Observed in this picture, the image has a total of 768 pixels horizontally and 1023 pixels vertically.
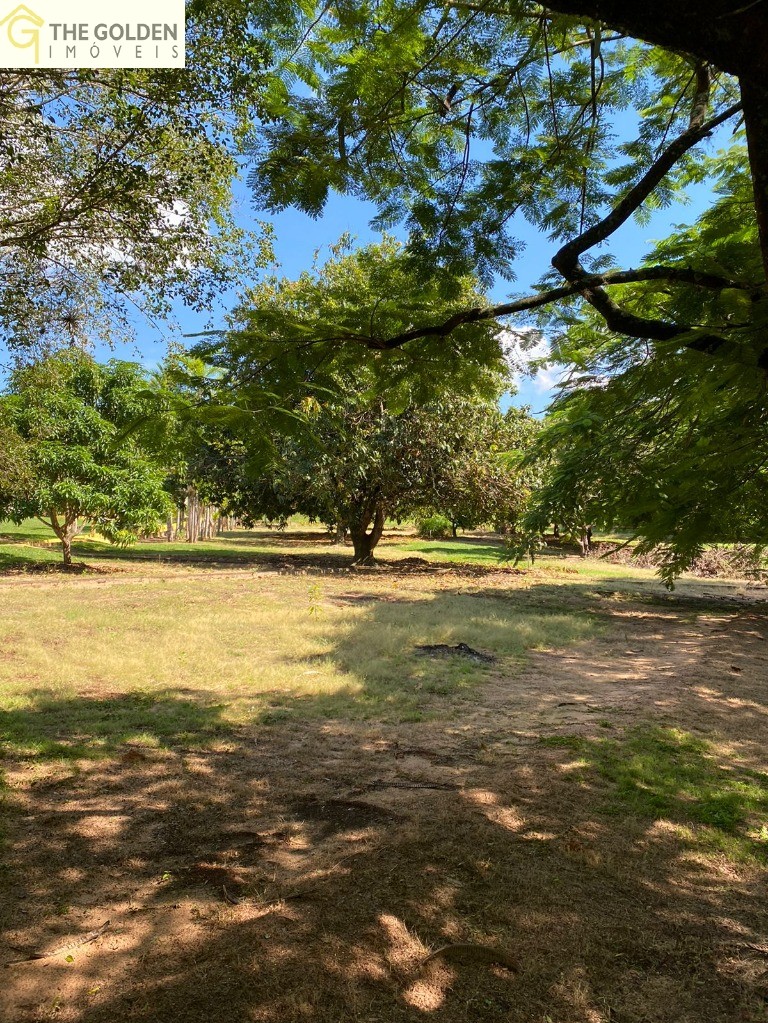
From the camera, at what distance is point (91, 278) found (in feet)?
22.8

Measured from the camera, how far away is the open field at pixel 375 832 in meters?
2.17

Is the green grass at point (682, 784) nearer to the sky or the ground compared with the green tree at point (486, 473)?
nearer to the ground

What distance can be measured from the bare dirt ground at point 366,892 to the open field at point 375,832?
1 centimetres

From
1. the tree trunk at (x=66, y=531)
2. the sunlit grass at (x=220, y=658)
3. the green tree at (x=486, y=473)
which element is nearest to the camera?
the sunlit grass at (x=220, y=658)

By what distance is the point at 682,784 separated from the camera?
401 centimetres

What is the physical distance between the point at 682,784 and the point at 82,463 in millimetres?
14969

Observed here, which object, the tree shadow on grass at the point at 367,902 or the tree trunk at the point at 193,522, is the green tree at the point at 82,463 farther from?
the tree trunk at the point at 193,522

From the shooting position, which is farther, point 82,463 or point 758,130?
point 82,463

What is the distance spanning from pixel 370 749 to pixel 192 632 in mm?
4481

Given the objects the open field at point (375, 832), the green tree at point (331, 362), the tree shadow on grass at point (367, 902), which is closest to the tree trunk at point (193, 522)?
the open field at point (375, 832)

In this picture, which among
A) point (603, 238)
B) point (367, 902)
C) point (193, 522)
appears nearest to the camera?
point (367, 902)

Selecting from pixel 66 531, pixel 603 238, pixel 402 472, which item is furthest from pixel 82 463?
pixel 603 238

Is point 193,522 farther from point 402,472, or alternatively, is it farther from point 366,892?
point 366,892

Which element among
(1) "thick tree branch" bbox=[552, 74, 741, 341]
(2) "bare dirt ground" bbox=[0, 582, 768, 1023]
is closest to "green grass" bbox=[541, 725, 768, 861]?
(2) "bare dirt ground" bbox=[0, 582, 768, 1023]
